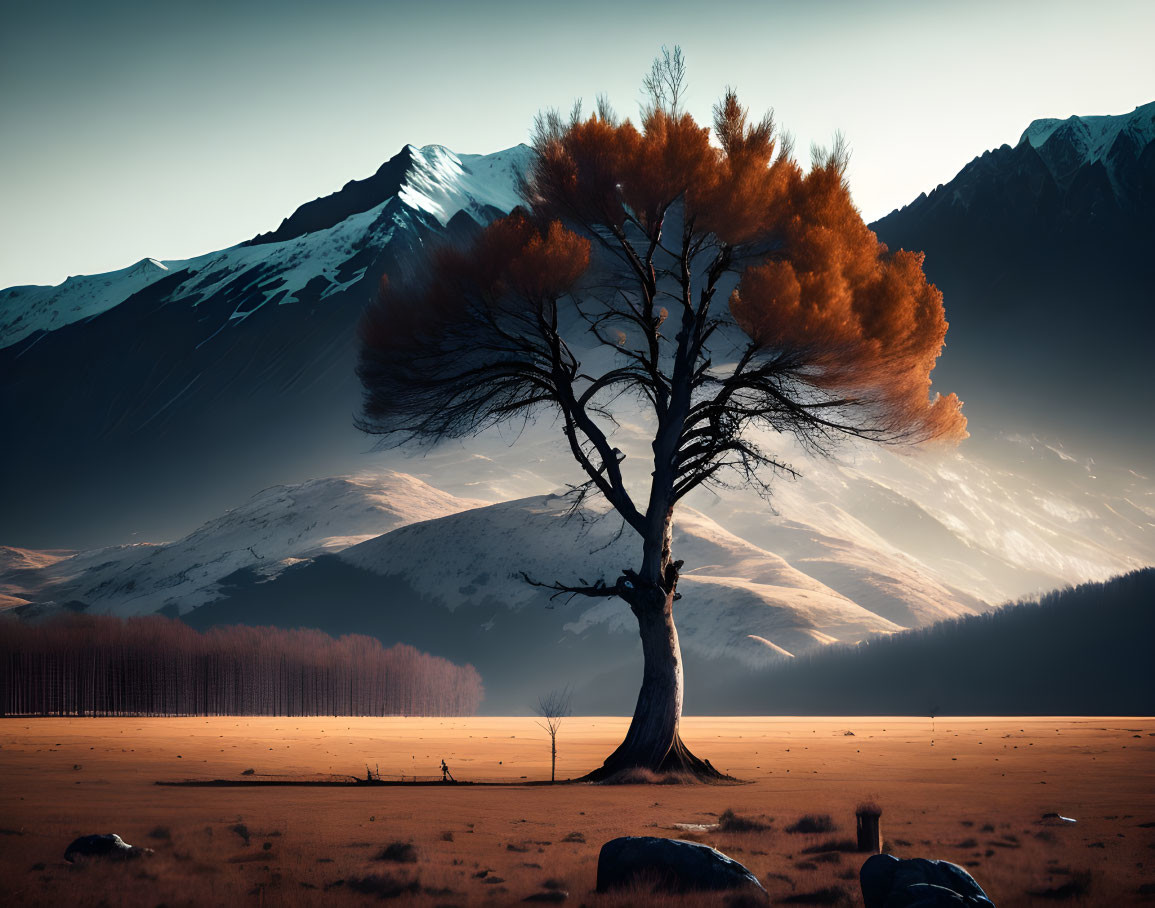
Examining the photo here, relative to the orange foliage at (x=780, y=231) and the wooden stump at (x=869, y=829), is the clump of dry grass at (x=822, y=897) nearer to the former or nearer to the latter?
the wooden stump at (x=869, y=829)

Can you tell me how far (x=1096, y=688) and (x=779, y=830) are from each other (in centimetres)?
16846

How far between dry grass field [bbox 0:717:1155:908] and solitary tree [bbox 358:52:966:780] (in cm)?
554

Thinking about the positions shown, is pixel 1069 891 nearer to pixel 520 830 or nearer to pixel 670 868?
pixel 670 868

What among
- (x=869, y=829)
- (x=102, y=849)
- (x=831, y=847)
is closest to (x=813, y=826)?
(x=831, y=847)

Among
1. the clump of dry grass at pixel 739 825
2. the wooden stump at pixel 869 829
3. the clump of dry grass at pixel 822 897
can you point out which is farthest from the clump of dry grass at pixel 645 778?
the clump of dry grass at pixel 822 897

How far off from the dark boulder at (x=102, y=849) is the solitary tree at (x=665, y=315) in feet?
43.1

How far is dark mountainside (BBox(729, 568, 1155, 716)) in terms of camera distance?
545ft

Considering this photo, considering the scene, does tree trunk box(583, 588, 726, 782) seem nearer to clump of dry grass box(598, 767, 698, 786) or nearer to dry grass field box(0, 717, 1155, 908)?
clump of dry grass box(598, 767, 698, 786)

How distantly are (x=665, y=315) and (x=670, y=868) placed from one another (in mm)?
17947

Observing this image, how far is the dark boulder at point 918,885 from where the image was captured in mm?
10016

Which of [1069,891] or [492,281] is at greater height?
[492,281]

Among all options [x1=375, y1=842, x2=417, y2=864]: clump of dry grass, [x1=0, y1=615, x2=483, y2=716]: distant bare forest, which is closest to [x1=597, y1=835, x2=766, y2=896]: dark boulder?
[x1=375, y1=842, x2=417, y2=864]: clump of dry grass

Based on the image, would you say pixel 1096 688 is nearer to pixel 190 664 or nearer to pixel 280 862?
pixel 190 664

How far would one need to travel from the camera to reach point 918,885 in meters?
10.3
